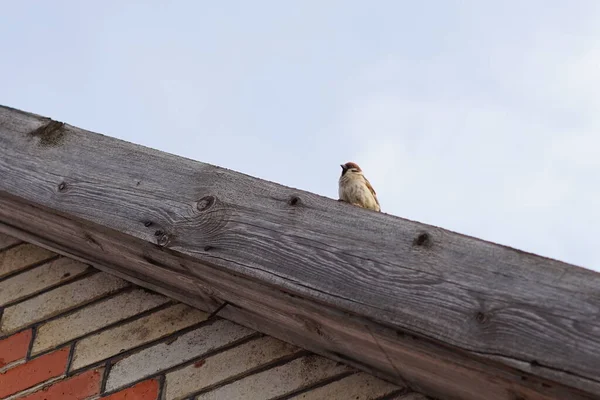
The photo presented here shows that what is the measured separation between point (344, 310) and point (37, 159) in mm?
1062

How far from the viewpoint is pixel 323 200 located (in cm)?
188

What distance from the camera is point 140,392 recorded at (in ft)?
7.29

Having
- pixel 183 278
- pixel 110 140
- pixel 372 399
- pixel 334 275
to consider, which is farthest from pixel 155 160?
pixel 372 399

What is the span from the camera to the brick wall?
2.12 meters

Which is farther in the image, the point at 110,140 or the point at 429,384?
the point at 110,140

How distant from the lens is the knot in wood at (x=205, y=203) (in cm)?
198

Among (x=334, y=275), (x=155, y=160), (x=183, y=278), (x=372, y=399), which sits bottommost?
(x=372, y=399)

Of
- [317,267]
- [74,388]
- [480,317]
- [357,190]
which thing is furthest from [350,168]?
[480,317]

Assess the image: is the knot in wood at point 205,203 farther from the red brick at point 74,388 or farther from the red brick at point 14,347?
the red brick at point 14,347

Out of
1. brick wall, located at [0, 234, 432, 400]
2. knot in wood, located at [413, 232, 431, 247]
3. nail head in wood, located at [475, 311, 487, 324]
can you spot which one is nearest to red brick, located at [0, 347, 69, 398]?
brick wall, located at [0, 234, 432, 400]

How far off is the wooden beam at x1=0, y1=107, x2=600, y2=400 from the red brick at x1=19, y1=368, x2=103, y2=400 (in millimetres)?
301

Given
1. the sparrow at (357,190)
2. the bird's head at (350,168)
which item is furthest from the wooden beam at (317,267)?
the bird's head at (350,168)

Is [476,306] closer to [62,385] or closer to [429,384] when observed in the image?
[429,384]

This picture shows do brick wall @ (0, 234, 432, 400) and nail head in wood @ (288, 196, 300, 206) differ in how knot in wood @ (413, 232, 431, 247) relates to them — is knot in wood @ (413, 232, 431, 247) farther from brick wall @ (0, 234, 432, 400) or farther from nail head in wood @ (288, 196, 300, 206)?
brick wall @ (0, 234, 432, 400)
